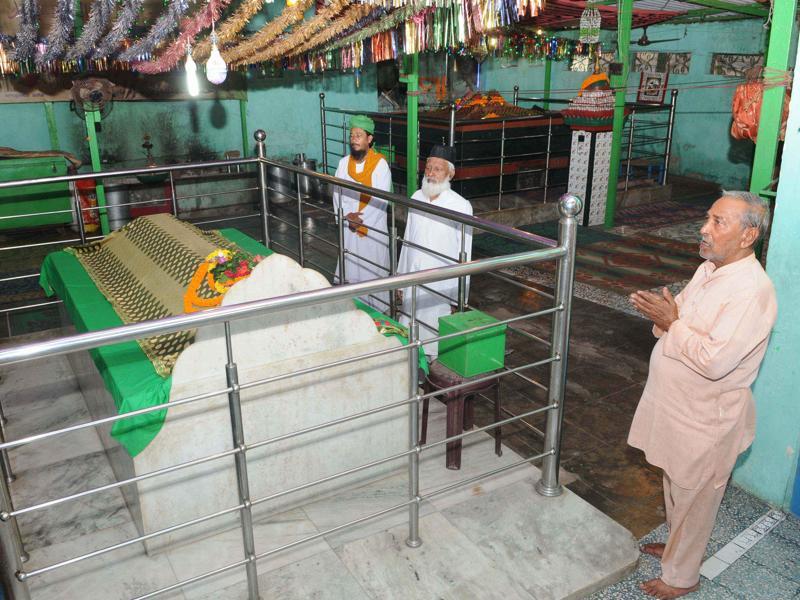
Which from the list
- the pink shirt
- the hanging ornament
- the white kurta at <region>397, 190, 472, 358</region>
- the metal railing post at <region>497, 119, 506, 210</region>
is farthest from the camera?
the metal railing post at <region>497, 119, 506, 210</region>

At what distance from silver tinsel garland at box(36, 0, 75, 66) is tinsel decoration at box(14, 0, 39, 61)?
0.11 metres

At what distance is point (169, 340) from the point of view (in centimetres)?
315

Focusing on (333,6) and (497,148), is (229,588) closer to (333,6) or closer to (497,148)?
(333,6)

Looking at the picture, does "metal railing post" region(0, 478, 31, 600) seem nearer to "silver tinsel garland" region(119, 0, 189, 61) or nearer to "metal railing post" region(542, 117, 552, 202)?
"silver tinsel garland" region(119, 0, 189, 61)

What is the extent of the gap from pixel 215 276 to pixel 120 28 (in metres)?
2.59

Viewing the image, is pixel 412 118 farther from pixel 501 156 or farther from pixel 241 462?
pixel 241 462

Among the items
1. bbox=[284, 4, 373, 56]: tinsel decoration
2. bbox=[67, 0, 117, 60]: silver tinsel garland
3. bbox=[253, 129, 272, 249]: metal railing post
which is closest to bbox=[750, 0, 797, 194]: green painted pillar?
bbox=[284, 4, 373, 56]: tinsel decoration

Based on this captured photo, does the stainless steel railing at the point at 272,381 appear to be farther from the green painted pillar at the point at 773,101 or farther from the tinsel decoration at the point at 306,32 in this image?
A: the tinsel decoration at the point at 306,32

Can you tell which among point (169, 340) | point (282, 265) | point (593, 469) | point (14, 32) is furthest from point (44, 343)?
point (14, 32)

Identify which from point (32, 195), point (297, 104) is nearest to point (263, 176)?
point (32, 195)

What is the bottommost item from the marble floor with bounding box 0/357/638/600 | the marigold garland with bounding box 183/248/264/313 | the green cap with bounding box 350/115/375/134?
the marble floor with bounding box 0/357/638/600

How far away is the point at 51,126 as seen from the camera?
8984 millimetres

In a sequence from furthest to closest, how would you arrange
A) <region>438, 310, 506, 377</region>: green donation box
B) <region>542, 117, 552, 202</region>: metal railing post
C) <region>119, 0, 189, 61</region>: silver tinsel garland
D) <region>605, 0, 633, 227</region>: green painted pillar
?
<region>542, 117, 552, 202</region>: metal railing post
<region>605, 0, 633, 227</region>: green painted pillar
<region>119, 0, 189, 61</region>: silver tinsel garland
<region>438, 310, 506, 377</region>: green donation box

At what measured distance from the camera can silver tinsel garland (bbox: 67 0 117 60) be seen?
4.22 metres
